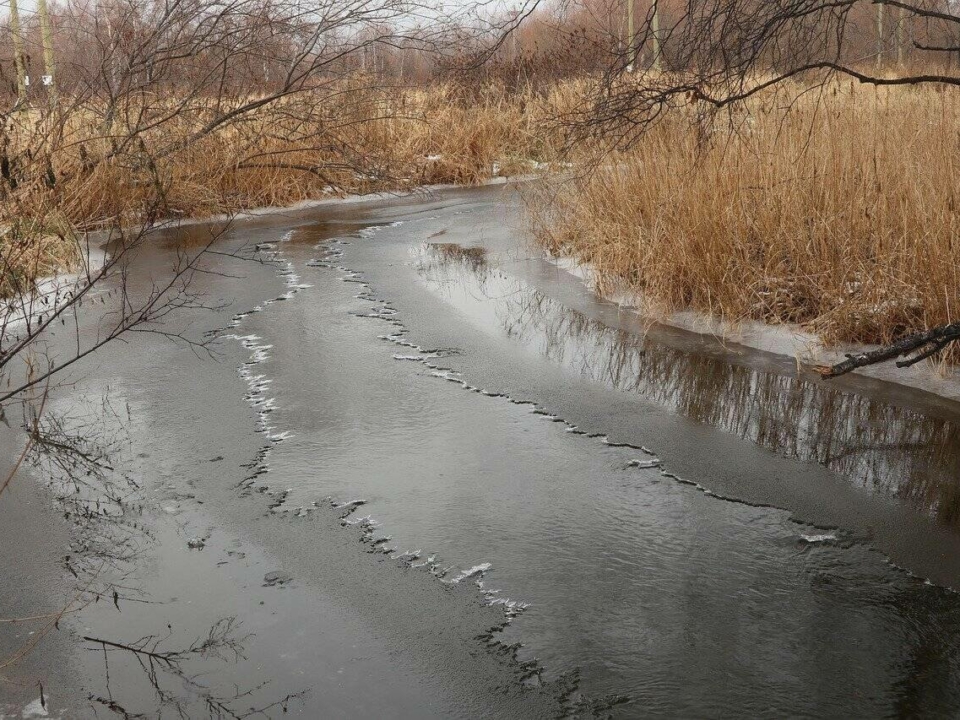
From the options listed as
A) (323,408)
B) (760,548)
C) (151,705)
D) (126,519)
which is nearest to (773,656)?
(760,548)

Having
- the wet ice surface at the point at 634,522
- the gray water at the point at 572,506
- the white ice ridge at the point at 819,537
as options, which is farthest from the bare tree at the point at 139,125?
the white ice ridge at the point at 819,537

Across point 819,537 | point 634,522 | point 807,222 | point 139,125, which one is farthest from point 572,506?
point 139,125

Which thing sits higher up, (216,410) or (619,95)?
(619,95)

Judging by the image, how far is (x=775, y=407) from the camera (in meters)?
4.59

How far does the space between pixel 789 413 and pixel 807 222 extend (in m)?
1.95

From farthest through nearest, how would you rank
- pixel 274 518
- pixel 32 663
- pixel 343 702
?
pixel 274 518 → pixel 32 663 → pixel 343 702

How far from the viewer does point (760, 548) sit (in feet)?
10.5

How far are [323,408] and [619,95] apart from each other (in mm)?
2165

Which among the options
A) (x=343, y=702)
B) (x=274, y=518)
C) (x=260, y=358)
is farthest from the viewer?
(x=260, y=358)

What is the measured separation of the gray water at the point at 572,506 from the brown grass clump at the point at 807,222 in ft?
1.68

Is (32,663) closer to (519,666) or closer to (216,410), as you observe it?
(519,666)

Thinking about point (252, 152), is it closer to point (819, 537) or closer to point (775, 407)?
point (775, 407)

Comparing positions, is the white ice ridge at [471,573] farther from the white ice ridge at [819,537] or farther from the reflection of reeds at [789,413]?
the reflection of reeds at [789,413]

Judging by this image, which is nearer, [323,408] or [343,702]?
[343,702]
